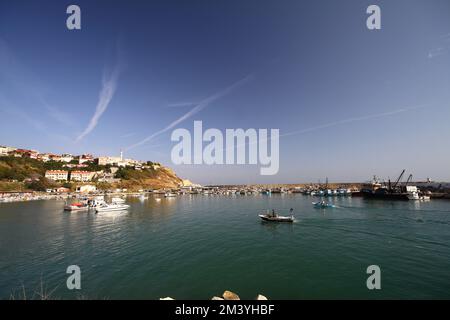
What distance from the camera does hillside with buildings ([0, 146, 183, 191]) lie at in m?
87.7

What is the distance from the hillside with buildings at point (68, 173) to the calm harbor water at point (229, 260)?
8590 cm

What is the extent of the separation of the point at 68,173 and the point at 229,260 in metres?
132

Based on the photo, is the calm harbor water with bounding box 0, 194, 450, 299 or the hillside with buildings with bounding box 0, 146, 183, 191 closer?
the calm harbor water with bounding box 0, 194, 450, 299

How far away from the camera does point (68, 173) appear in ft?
363

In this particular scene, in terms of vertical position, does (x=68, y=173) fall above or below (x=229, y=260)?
above

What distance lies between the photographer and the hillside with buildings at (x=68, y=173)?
8769 centimetres

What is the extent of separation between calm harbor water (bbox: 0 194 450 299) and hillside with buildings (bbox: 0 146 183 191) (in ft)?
282

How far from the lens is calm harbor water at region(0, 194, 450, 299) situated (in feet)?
39.3

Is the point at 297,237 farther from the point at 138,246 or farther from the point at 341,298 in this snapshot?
the point at 138,246

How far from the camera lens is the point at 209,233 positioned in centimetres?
2527

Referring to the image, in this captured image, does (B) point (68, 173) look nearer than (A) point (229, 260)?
No
